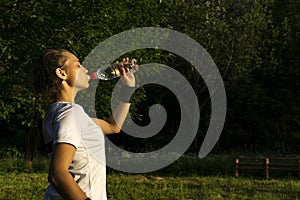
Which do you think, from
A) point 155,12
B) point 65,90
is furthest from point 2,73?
point 65,90

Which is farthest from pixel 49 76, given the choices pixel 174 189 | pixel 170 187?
pixel 170 187

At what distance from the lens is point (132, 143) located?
3559 centimetres

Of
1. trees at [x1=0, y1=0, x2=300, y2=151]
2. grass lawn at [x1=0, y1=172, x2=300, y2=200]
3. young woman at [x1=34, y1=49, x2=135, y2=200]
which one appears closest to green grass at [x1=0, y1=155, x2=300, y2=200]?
grass lawn at [x1=0, y1=172, x2=300, y2=200]

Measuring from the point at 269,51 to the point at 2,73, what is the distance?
22.3 m

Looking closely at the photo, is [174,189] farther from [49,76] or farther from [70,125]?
[70,125]

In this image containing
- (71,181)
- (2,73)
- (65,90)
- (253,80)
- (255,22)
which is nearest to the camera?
(71,181)

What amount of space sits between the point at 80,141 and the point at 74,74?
436 millimetres

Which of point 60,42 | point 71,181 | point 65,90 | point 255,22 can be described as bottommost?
point 71,181

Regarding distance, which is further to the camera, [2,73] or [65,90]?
[2,73]

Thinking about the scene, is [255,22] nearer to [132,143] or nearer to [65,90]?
[132,143]

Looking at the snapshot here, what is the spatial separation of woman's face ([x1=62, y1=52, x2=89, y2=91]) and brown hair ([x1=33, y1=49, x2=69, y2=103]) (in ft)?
0.11

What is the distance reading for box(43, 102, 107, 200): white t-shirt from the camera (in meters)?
2.95

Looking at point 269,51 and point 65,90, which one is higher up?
point 269,51

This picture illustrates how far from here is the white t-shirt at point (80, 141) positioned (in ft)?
9.69
